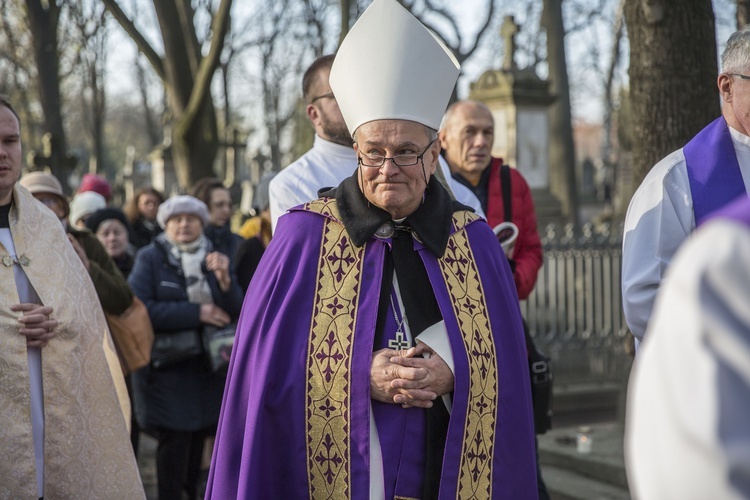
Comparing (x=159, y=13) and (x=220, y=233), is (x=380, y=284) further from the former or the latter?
(x=159, y=13)

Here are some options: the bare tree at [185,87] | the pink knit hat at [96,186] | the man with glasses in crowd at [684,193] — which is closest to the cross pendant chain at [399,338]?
the man with glasses in crowd at [684,193]

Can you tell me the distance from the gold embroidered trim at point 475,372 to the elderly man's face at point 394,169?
0.79 feet

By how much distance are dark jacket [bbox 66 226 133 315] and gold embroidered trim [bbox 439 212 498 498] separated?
2369 millimetres

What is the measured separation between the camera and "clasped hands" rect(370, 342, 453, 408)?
3402 millimetres

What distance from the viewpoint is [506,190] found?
18.6 ft

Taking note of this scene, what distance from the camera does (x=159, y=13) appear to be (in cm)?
1339

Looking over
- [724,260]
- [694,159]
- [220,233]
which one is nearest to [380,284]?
[694,159]

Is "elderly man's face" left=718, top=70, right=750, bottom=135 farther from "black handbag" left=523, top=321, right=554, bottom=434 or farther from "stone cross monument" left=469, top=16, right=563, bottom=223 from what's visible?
"stone cross monument" left=469, top=16, right=563, bottom=223

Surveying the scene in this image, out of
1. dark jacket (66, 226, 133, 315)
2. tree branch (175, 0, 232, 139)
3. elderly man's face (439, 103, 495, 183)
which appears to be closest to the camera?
dark jacket (66, 226, 133, 315)

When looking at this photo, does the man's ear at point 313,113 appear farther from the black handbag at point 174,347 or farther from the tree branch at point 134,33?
the tree branch at point 134,33

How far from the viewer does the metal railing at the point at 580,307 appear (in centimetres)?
1101

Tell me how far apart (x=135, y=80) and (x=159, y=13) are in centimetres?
2270

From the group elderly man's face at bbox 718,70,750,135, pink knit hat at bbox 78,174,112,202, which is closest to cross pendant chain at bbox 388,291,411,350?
elderly man's face at bbox 718,70,750,135

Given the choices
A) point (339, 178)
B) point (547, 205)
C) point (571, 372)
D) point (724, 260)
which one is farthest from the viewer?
point (547, 205)
